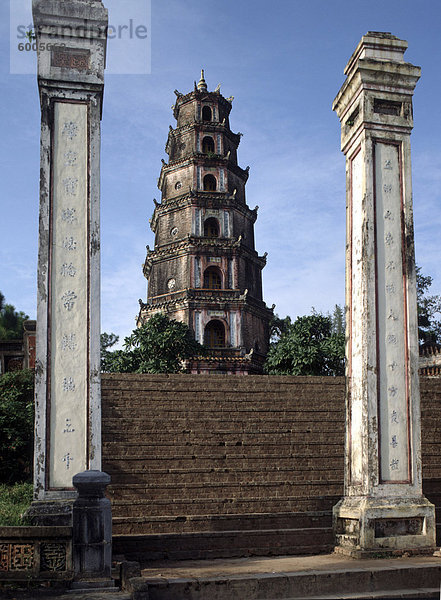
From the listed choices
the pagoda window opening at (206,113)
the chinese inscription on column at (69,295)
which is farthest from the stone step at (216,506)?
the pagoda window opening at (206,113)

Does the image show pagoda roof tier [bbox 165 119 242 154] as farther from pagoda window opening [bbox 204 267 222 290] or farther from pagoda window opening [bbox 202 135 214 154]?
pagoda window opening [bbox 204 267 222 290]

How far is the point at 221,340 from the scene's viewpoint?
2541cm

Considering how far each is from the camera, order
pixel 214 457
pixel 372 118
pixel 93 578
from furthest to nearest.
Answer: pixel 214 457
pixel 372 118
pixel 93 578

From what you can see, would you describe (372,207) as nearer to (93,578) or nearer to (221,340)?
(93,578)

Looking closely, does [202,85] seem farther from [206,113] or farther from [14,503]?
[14,503]

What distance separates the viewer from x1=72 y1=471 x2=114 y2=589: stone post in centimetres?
625

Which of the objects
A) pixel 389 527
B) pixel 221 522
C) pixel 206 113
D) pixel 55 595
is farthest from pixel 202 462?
pixel 206 113

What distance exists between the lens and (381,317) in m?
9.25

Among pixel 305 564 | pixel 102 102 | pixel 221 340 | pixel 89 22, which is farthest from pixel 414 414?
pixel 221 340

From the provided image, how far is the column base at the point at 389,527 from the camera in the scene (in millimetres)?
8430

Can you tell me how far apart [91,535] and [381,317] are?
4.91 m

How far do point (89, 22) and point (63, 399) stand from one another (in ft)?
16.7

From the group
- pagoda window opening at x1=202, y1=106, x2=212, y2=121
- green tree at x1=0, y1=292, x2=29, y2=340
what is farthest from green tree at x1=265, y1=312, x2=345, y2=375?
green tree at x1=0, y1=292, x2=29, y2=340

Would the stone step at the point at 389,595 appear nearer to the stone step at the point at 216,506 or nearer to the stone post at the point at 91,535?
the stone post at the point at 91,535
